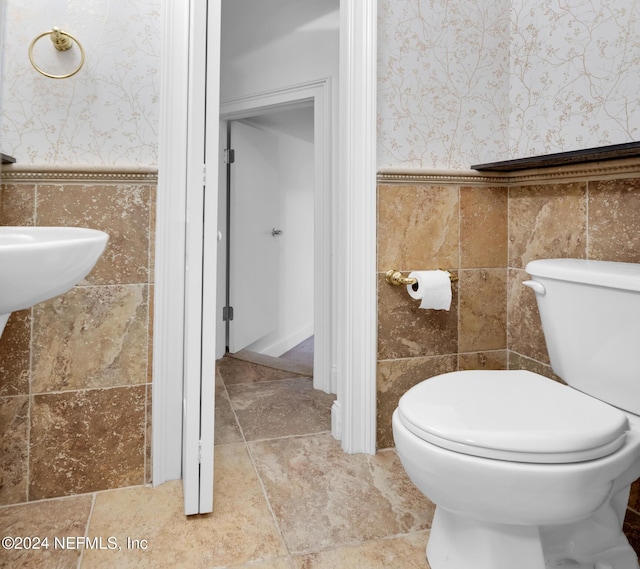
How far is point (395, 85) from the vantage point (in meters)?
1.65

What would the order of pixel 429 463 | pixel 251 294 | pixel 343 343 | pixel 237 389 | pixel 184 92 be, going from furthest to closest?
pixel 251 294, pixel 237 389, pixel 343 343, pixel 184 92, pixel 429 463

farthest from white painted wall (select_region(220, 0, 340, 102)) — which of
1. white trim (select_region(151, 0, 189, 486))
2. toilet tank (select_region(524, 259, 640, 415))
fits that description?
toilet tank (select_region(524, 259, 640, 415))

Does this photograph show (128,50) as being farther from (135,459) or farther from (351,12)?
(135,459)

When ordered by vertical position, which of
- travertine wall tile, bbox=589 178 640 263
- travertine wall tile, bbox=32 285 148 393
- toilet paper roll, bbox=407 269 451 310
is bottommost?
travertine wall tile, bbox=32 285 148 393

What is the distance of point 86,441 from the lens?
1433 mm

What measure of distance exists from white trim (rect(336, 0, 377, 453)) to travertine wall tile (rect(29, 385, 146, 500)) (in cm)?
72

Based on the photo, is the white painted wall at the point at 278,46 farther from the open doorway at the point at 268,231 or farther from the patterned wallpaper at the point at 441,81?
the patterned wallpaper at the point at 441,81

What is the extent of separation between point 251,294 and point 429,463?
2.34 metres

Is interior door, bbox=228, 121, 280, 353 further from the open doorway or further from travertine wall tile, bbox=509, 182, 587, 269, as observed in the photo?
travertine wall tile, bbox=509, 182, 587, 269

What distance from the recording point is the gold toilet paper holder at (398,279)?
5.40 ft

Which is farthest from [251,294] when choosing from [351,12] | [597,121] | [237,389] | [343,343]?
[597,121]

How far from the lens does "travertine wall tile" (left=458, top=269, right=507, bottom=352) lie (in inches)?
70.1

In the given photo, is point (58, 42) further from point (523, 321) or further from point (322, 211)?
point (523, 321)

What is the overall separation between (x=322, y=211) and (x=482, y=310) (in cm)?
102
